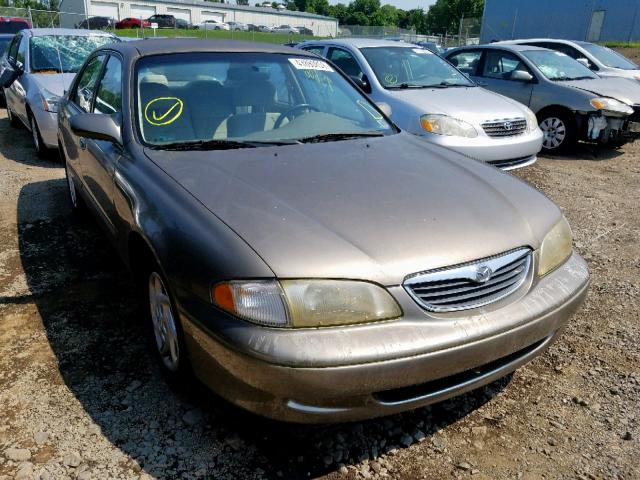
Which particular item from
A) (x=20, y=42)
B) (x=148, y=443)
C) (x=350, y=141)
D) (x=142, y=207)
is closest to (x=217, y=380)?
(x=148, y=443)

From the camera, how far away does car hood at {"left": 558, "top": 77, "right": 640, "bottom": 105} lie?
7.79 meters

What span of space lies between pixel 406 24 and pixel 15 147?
109 metres

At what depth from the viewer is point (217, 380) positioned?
2.05 m

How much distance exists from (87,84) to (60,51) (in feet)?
14.2

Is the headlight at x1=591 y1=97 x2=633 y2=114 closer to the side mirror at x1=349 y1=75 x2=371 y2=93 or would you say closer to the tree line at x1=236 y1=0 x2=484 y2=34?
the side mirror at x1=349 y1=75 x2=371 y2=93

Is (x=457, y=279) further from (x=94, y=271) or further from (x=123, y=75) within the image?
(x=94, y=271)

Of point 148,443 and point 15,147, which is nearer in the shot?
point 148,443

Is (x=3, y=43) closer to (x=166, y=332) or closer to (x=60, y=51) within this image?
(x=60, y=51)

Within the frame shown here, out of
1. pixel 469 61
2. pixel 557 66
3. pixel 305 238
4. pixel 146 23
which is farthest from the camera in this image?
pixel 146 23

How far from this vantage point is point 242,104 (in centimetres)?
316

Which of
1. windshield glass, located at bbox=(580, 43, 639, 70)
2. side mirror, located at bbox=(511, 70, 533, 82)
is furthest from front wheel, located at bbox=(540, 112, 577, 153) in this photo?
windshield glass, located at bbox=(580, 43, 639, 70)

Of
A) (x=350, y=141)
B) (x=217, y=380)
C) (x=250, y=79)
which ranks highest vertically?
(x=250, y=79)

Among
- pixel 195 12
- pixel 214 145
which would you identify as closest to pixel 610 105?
pixel 214 145

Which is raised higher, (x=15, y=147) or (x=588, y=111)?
Result: (x=588, y=111)
